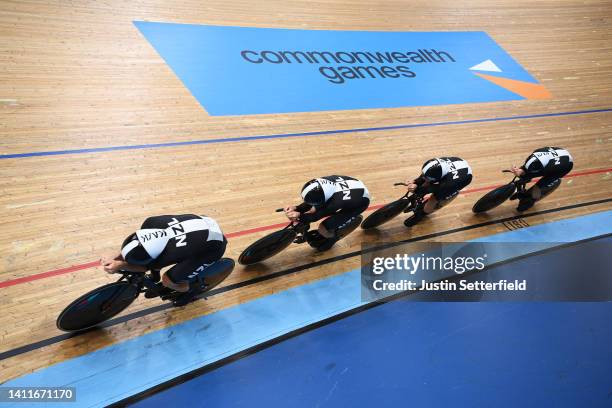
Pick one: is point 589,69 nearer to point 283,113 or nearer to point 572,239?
point 572,239

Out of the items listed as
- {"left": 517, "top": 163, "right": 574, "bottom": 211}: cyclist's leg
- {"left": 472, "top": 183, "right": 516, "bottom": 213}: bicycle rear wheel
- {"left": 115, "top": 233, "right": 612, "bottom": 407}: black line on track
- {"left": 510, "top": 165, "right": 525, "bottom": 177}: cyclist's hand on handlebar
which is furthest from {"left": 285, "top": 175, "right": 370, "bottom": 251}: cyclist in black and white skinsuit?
{"left": 517, "top": 163, "right": 574, "bottom": 211}: cyclist's leg

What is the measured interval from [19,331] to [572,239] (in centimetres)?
494

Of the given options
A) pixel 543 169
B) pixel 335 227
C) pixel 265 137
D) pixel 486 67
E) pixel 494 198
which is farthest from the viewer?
pixel 486 67

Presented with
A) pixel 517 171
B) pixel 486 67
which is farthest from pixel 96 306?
pixel 486 67

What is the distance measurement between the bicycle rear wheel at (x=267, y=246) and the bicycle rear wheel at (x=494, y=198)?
90.9 inches

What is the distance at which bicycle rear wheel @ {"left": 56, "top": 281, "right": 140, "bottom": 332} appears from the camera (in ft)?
10.7

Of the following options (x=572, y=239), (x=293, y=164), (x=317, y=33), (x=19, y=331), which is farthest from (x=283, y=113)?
(x=19, y=331)

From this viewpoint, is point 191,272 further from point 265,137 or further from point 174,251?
point 265,137

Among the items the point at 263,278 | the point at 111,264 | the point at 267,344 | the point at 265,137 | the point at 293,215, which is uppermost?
the point at 265,137

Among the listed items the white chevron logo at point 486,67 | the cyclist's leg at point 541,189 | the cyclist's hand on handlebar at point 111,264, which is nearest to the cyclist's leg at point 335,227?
the cyclist's hand on handlebar at point 111,264

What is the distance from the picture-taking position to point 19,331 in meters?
3.34

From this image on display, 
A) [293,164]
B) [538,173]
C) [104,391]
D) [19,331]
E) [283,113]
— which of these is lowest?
[104,391]

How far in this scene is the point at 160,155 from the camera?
5.34m

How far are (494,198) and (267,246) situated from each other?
8.70 feet
